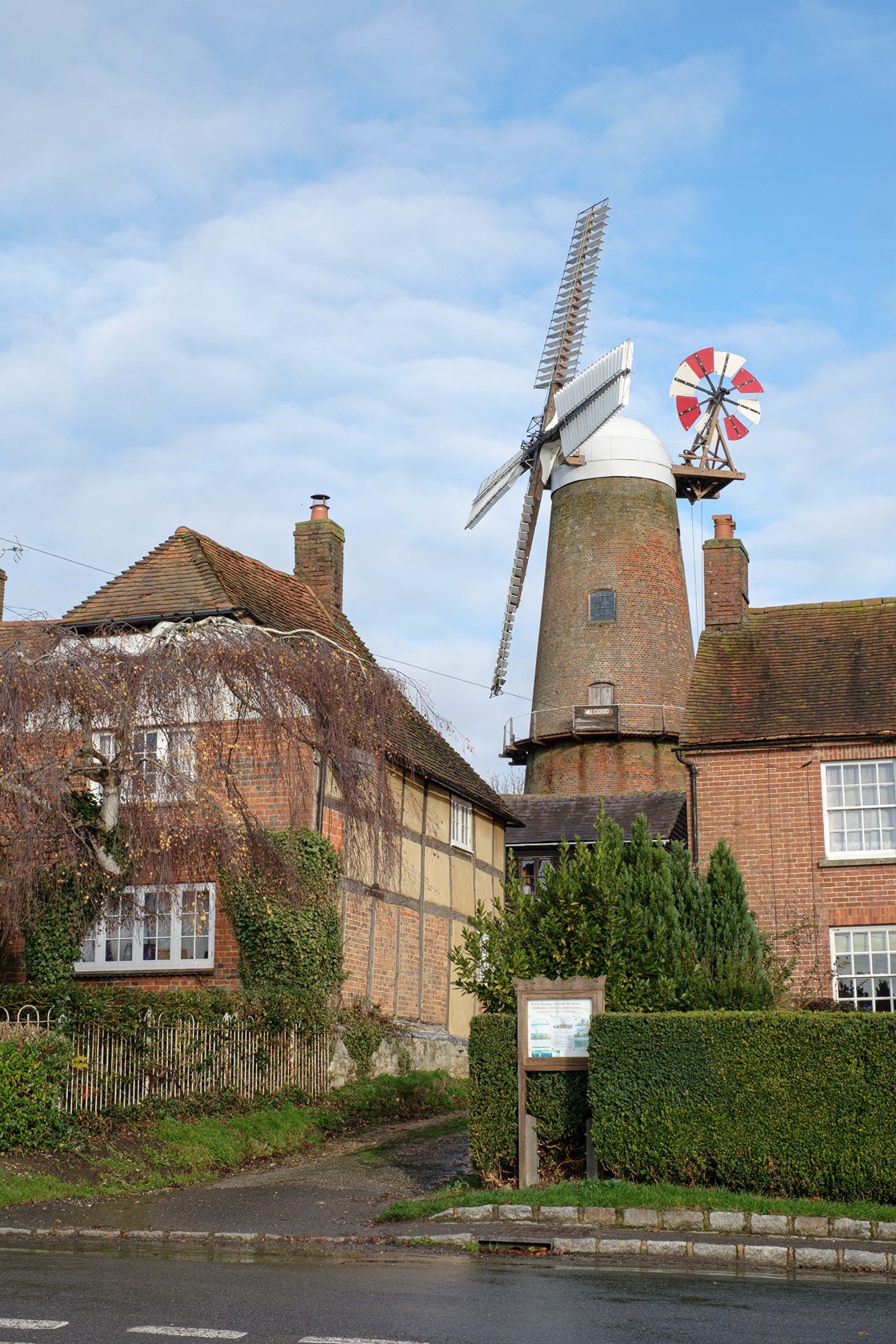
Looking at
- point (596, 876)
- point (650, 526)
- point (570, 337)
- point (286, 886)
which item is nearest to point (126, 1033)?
point (286, 886)

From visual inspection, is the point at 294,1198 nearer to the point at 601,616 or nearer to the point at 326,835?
the point at 326,835

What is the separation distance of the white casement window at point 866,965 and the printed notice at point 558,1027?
8212 millimetres

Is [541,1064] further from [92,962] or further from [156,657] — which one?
[92,962]

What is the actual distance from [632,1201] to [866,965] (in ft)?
32.5

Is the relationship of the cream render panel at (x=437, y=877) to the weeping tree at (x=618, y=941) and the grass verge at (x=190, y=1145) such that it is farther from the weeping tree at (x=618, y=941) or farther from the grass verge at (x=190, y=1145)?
the weeping tree at (x=618, y=941)

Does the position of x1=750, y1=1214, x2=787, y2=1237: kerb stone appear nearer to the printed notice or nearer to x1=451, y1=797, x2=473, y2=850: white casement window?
the printed notice

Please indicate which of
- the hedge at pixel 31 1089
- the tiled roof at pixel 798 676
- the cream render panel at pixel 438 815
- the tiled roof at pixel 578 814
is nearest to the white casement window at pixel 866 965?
the tiled roof at pixel 798 676

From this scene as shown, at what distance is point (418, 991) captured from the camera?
23141 mm

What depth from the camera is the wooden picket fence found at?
14875mm

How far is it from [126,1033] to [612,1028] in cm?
560

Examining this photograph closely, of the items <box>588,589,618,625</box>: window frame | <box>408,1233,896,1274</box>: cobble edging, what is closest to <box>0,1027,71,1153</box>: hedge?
<box>408,1233,896,1274</box>: cobble edging

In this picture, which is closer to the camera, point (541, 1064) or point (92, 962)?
point (541, 1064)

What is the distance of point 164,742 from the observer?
49.3ft

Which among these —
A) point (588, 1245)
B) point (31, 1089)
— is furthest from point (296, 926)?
point (588, 1245)
